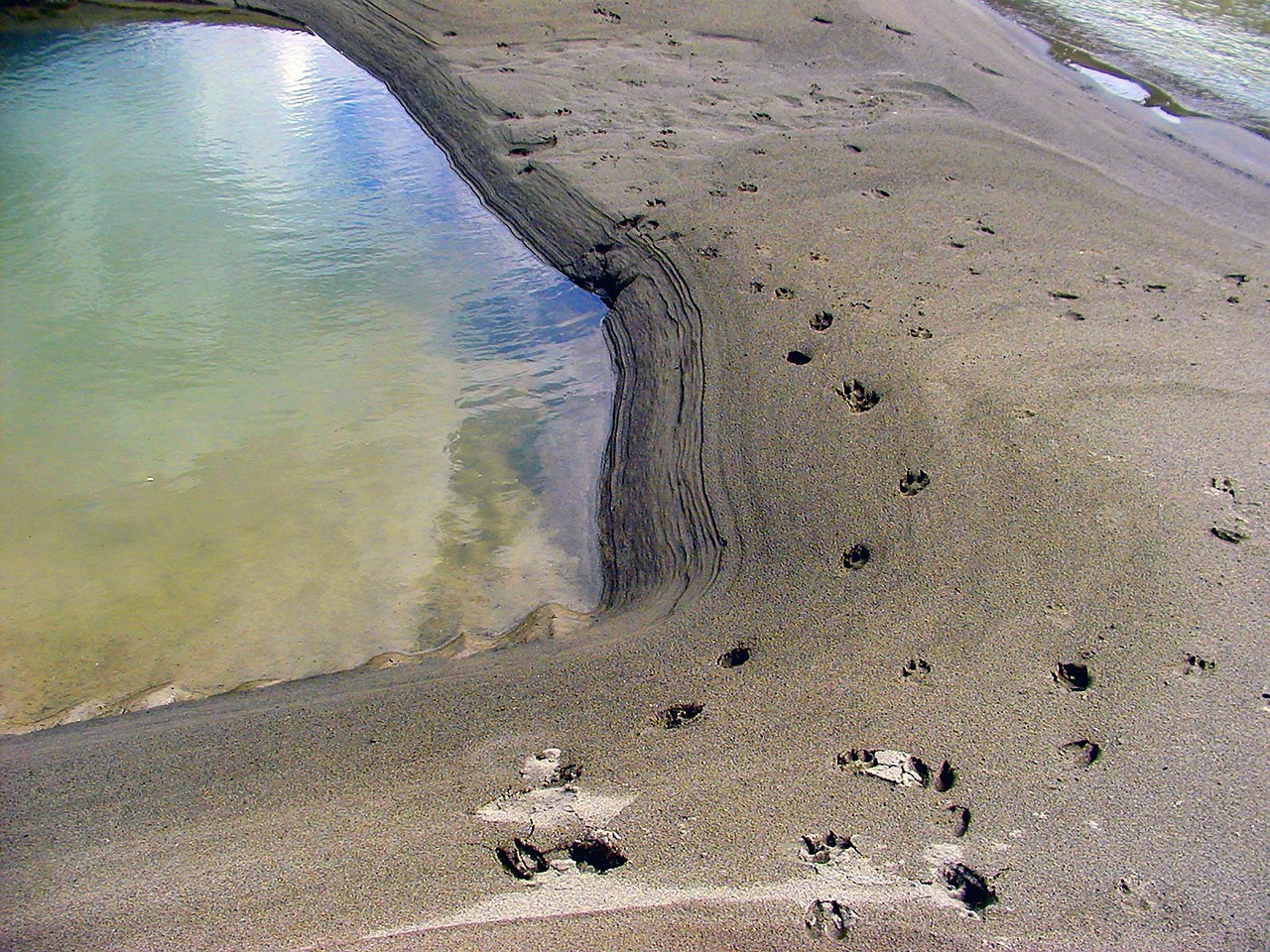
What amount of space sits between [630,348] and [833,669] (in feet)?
9.40

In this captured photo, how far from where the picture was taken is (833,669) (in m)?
3.25

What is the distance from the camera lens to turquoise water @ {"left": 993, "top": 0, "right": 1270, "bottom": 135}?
28.0 feet

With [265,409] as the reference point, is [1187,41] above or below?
above

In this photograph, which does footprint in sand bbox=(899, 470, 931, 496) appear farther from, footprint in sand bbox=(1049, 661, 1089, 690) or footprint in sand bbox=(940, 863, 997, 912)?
footprint in sand bbox=(940, 863, 997, 912)

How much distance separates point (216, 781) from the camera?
2.95m

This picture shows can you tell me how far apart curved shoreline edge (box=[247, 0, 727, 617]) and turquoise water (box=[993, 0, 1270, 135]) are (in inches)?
232

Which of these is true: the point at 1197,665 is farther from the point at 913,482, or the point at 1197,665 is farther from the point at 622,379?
the point at 622,379

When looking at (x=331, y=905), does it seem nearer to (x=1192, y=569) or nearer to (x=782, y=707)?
(x=782, y=707)

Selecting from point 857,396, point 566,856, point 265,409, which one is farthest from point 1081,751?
point 265,409

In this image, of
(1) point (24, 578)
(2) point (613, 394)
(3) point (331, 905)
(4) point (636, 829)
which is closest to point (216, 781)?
(3) point (331, 905)

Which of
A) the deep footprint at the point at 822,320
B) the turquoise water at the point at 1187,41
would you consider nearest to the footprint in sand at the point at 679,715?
the deep footprint at the point at 822,320

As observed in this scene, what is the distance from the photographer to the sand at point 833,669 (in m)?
2.48

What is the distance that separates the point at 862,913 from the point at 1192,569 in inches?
76.7

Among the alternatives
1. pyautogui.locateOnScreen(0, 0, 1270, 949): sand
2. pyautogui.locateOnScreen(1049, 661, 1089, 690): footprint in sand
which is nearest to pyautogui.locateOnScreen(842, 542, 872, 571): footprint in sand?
pyautogui.locateOnScreen(0, 0, 1270, 949): sand
